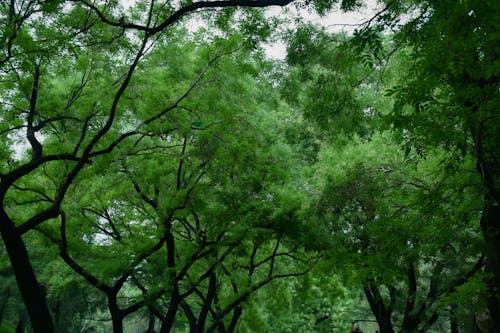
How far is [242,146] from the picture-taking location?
37.1 ft

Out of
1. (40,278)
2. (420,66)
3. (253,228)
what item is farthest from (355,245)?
(40,278)

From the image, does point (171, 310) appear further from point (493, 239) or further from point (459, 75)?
point (459, 75)

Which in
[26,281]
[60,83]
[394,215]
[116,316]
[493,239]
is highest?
[60,83]

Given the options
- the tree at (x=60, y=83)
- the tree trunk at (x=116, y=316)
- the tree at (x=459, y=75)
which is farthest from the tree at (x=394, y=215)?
the tree trunk at (x=116, y=316)

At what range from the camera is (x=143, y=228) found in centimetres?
1425

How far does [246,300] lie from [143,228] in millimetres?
3927

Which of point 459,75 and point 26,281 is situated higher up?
point 459,75

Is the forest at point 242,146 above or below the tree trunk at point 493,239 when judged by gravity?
above

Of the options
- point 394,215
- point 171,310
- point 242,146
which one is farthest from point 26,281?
point 394,215

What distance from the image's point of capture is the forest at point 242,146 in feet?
22.5

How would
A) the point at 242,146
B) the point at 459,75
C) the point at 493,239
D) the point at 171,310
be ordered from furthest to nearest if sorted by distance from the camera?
the point at 171,310 → the point at 242,146 → the point at 493,239 → the point at 459,75

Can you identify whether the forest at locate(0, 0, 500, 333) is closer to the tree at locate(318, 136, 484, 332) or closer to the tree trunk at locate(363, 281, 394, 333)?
the tree at locate(318, 136, 484, 332)

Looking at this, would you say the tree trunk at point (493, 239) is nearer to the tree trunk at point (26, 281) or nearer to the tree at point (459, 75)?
the tree at point (459, 75)

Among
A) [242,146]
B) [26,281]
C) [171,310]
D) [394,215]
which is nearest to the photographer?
[26,281]
